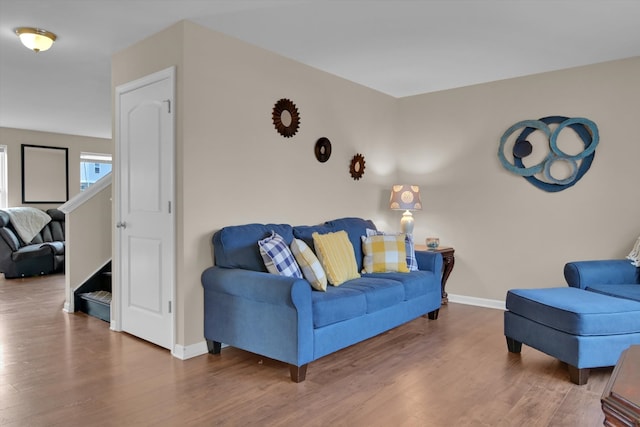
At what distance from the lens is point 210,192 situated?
3.21 meters

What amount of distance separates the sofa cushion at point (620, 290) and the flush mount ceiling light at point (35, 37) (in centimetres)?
446

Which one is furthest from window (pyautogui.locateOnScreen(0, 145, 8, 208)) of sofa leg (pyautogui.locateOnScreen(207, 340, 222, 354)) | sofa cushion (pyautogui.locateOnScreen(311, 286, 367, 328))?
sofa cushion (pyautogui.locateOnScreen(311, 286, 367, 328))

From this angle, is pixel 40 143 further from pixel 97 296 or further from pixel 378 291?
pixel 378 291

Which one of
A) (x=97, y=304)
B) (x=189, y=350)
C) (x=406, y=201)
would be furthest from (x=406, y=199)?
(x=97, y=304)

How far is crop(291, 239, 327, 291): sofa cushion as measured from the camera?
10.1 feet

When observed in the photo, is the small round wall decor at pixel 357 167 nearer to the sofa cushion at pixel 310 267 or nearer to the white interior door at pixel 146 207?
the sofa cushion at pixel 310 267

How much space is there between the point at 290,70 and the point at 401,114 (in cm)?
189

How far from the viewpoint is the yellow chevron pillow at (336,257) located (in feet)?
10.9

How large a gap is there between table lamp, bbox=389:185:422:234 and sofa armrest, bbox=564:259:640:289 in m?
1.62

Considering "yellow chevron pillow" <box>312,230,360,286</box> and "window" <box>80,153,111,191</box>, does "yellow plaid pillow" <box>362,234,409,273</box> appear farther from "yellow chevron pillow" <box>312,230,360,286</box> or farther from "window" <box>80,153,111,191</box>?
"window" <box>80,153,111,191</box>

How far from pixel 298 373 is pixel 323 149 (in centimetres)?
227

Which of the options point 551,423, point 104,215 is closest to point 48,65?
point 104,215

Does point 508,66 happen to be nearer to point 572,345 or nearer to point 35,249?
point 572,345

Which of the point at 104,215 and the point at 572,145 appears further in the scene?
the point at 104,215
